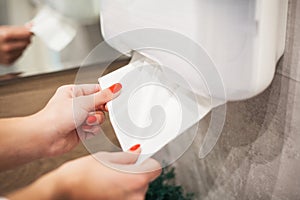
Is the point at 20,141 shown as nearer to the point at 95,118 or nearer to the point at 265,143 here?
the point at 95,118

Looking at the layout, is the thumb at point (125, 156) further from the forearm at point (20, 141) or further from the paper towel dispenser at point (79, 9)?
the paper towel dispenser at point (79, 9)

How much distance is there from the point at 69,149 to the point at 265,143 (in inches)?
15.9

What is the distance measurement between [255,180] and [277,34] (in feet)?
1.07

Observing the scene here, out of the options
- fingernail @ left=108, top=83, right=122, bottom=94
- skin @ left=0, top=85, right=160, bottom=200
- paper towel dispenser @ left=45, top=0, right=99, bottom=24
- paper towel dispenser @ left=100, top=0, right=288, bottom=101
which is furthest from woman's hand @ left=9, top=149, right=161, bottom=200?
paper towel dispenser @ left=45, top=0, right=99, bottom=24

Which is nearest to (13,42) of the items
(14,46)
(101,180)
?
(14,46)

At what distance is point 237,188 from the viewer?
0.92 meters

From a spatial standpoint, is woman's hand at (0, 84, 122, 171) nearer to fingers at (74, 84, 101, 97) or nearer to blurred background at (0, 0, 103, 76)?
fingers at (74, 84, 101, 97)

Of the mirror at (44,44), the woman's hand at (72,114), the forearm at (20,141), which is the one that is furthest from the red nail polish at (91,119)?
the mirror at (44,44)

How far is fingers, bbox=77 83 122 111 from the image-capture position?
0.79 meters

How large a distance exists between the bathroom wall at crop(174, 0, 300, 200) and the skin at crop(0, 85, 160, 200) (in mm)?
164

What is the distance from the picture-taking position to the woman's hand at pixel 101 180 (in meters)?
0.81

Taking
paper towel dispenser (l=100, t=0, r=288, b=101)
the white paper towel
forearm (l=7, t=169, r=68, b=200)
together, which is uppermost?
paper towel dispenser (l=100, t=0, r=288, b=101)

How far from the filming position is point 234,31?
0.62 meters

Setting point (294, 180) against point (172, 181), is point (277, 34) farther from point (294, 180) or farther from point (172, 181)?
point (172, 181)
